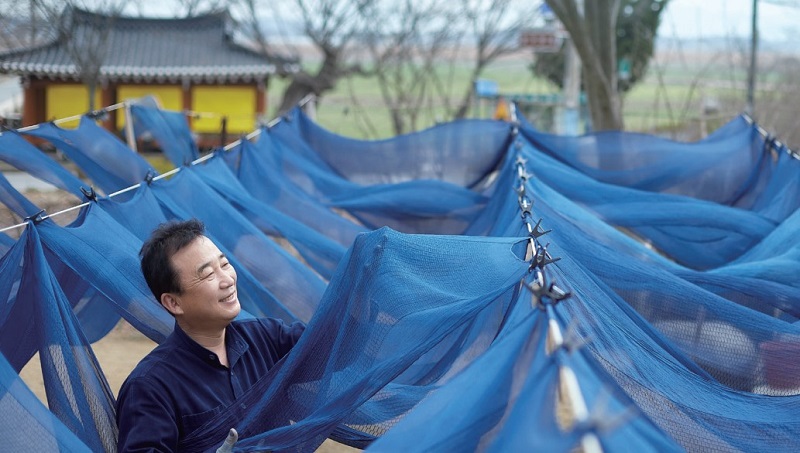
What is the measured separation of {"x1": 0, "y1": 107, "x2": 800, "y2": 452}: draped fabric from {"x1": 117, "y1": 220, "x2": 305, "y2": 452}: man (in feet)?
0.28

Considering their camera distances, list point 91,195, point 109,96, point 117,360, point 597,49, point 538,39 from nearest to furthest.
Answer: point 91,195 < point 117,360 < point 597,49 < point 538,39 < point 109,96

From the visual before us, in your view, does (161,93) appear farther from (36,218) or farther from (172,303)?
(172,303)

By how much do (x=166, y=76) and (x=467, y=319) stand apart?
52.7 feet

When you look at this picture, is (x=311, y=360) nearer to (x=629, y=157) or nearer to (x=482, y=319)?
(x=482, y=319)

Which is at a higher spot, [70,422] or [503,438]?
[503,438]

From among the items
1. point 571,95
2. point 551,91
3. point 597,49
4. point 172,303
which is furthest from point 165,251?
point 551,91

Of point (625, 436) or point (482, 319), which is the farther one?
point (482, 319)

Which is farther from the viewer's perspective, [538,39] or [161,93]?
[161,93]

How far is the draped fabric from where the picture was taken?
5.61 feet

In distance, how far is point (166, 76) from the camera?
17.6 m

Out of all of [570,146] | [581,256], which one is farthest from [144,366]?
[570,146]

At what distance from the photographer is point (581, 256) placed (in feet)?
10.7

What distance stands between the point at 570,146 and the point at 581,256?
3.30 m

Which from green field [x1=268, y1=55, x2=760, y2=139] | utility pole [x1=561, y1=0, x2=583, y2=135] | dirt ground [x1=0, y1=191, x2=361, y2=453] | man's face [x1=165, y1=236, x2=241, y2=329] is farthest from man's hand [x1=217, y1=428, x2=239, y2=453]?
utility pole [x1=561, y1=0, x2=583, y2=135]
